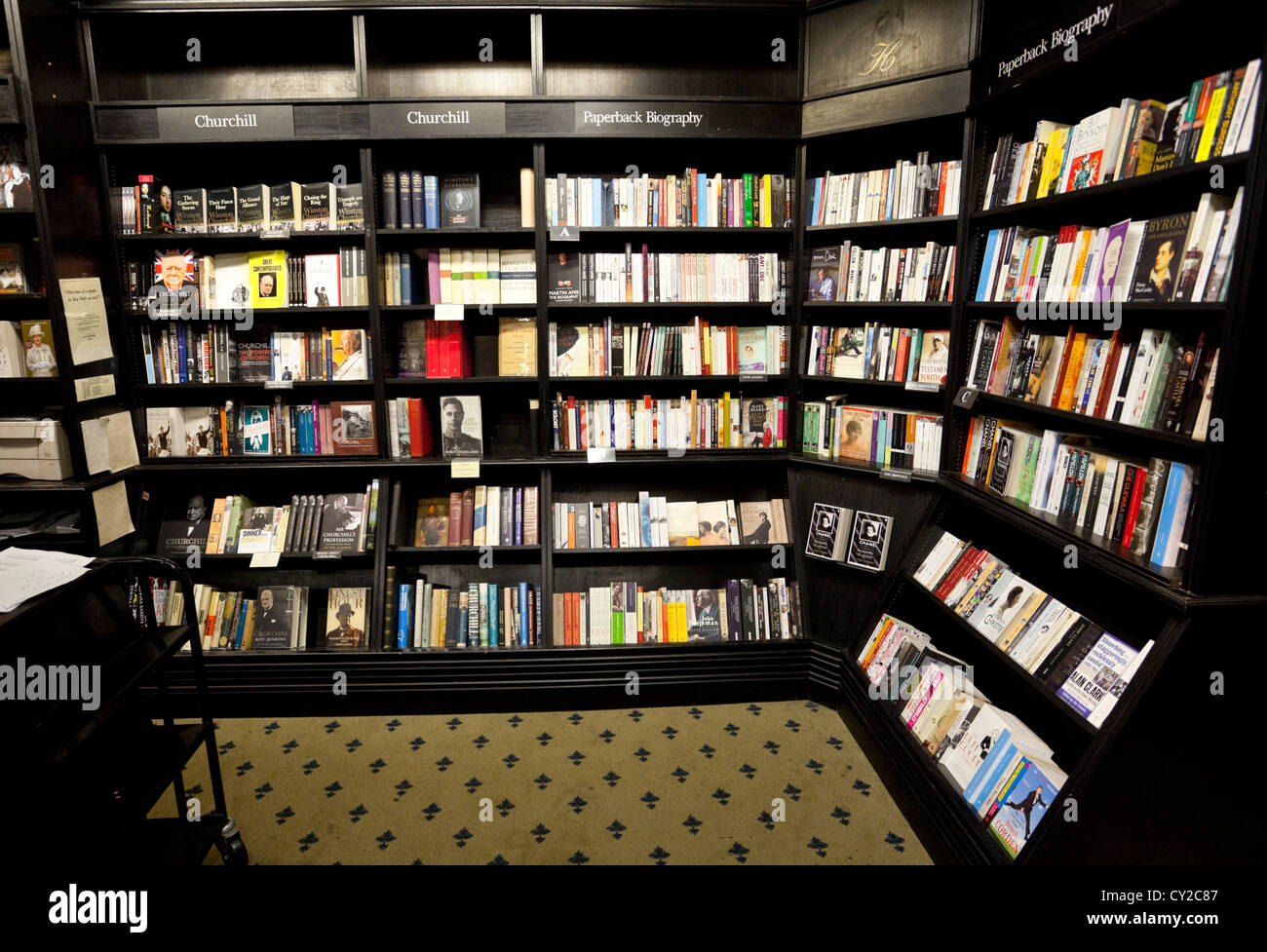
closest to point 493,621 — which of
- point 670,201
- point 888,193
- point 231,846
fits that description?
point 231,846

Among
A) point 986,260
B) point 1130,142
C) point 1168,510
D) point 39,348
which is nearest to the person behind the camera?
point 1168,510

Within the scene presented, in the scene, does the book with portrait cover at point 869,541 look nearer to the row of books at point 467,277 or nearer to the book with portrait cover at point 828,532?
the book with portrait cover at point 828,532

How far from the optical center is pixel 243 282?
334 centimetres

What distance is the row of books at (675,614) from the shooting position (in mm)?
3414

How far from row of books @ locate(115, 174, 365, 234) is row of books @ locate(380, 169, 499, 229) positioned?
13 centimetres

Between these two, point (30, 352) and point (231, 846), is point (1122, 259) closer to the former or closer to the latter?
point (231, 846)

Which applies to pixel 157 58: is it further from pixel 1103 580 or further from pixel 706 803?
pixel 1103 580

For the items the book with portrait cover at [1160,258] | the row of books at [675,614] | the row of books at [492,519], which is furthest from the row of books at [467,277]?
the book with portrait cover at [1160,258]

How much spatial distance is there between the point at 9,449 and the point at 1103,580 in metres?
4.13

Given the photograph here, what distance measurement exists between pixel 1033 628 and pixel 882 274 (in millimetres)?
1554

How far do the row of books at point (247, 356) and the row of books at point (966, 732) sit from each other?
8.34 ft

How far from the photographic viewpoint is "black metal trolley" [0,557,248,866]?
177 cm

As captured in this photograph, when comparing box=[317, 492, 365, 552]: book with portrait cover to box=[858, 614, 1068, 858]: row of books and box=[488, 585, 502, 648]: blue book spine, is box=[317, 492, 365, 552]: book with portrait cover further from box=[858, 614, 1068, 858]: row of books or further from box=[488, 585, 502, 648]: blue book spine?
box=[858, 614, 1068, 858]: row of books
